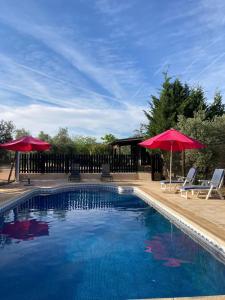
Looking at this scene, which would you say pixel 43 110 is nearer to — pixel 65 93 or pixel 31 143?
pixel 65 93

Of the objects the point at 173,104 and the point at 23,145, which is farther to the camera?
the point at 173,104

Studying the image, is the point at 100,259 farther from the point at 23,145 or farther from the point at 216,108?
the point at 216,108

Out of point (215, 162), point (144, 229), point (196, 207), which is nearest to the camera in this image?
point (144, 229)

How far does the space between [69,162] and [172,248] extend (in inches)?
606

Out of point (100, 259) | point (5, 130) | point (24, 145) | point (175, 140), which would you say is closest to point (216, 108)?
point (175, 140)

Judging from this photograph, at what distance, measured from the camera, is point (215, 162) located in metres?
15.6

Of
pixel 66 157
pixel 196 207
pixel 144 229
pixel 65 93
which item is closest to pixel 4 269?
pixel 144 229

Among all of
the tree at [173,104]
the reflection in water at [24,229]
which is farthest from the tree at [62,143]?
the reflection in water at [24,229]

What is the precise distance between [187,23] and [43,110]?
2046 cm

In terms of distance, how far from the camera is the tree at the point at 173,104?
20.3 m

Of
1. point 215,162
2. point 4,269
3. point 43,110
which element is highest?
point 43,110

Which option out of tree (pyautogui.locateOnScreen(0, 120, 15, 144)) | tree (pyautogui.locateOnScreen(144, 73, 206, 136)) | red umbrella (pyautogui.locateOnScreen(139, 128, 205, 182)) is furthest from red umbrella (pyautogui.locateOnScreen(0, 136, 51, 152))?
tree (pyautogui.locateOnScreen(0, 120, 15, 144))

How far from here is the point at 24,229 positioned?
8.84 m

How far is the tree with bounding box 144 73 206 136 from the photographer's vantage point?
20266mm
